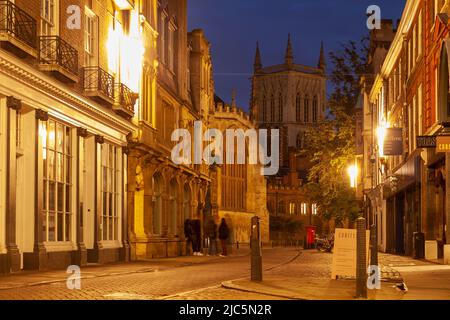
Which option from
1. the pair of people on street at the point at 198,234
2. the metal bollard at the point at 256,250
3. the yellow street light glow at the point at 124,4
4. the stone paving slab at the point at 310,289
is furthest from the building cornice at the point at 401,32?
the stone paving slab at the point at 310,289

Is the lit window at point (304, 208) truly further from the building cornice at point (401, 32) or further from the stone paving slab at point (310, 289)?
the stone paving slab at point (310, 289)

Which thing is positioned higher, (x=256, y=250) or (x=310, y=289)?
(x=256, y=250)

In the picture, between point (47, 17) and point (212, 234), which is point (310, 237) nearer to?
point (212, 234)

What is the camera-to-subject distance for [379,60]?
175 feet

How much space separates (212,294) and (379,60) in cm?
4035

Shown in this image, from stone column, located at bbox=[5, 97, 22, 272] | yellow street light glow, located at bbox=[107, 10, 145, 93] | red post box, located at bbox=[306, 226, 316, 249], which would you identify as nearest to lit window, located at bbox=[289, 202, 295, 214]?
red post box, located at bbox=[306, 226, 316, 249]

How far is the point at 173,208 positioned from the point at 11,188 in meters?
19.5

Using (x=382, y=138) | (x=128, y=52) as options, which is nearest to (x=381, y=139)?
(x=382, y=138)

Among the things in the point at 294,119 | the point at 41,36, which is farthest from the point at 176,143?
the point at 294,119

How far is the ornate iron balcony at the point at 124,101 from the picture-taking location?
97.0ft

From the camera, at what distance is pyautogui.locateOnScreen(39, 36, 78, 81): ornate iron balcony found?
894 inches

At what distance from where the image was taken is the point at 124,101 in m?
30.2

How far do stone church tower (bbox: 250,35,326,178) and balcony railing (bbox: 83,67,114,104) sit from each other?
13847cm
